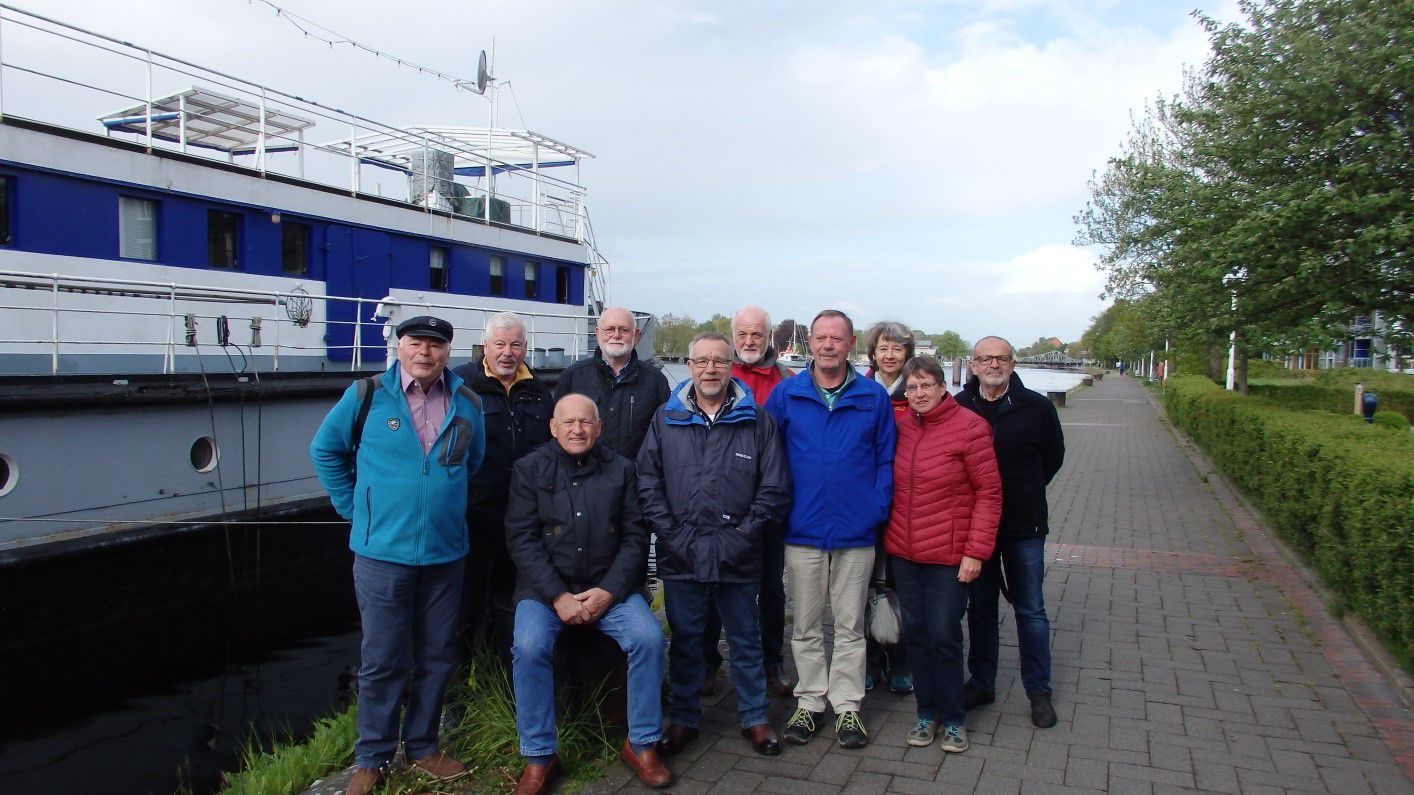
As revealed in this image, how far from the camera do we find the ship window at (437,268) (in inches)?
528

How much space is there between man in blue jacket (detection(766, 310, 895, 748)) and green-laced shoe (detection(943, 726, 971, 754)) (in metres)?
0.37

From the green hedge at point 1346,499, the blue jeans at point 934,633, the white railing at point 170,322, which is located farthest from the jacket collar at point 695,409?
the green hedge at point 1346,499

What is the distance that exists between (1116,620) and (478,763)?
14.8ft

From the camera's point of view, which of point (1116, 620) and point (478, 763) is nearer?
point (478, 763)

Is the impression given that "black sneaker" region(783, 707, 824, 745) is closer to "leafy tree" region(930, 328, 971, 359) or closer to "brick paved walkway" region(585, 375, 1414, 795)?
"brick paved walkway" region(585, 375, 1414, 795)

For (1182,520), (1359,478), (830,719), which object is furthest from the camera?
(1182,520)

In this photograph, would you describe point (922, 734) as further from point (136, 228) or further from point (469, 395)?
point (136, 228)

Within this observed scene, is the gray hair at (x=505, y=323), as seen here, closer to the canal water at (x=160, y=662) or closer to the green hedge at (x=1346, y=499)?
the canal water at (x=160, y=662)

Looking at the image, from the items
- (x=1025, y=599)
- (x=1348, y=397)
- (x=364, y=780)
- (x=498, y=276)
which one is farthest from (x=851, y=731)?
(x=1348, y=397)

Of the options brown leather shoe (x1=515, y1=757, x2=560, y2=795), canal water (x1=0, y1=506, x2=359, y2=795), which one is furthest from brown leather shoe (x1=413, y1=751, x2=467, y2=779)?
canal water (x1=0, y1=506, x2=359, y2=795)

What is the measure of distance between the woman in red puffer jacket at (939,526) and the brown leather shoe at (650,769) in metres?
1.20

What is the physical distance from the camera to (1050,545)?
350 inches

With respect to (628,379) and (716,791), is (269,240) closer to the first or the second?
(628,379)

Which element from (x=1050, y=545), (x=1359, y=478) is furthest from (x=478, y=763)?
(x=1050, y=545)
